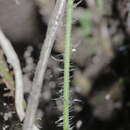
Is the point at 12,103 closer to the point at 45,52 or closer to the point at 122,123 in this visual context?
the point at 45,52

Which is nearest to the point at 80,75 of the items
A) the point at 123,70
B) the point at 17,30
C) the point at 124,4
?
the point at 123,70

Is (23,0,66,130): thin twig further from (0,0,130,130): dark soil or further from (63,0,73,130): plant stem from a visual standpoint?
(0,0,130,130): dark soil

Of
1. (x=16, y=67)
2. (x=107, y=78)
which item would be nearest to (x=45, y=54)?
(x=16, y=67)

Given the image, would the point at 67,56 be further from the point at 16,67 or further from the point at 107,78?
the point at 107,78

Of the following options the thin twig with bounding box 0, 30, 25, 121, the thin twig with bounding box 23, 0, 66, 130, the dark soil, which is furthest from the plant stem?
the dark soil

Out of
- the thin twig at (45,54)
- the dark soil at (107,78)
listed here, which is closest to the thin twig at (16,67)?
the thin twig at (45,54)

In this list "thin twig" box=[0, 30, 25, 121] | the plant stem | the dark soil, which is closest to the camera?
the plant stem

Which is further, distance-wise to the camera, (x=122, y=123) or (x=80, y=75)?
(x=80, y=75)
